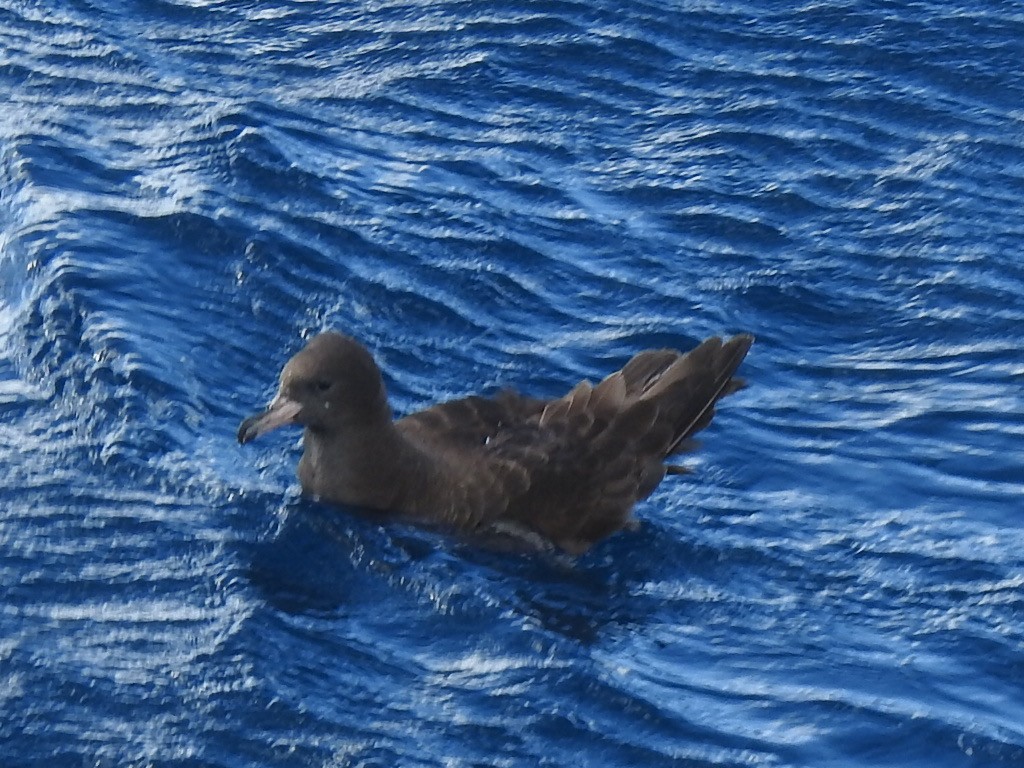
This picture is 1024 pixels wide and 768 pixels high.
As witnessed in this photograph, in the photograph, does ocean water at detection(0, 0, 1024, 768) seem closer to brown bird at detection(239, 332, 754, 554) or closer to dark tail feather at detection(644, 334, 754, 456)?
brown bird at detection(239, 332, 754, 554)

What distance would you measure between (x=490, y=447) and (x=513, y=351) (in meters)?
1.63

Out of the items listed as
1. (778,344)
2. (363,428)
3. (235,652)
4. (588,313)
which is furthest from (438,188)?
(235,652)

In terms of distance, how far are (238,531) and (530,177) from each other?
4380 mm

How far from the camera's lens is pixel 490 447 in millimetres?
9430

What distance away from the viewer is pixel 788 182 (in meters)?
12.9

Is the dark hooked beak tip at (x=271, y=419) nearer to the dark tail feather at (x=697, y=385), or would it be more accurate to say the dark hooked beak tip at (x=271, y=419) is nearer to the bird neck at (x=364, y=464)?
the bird neck at (x=364, y=464)

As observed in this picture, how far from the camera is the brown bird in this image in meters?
9.18

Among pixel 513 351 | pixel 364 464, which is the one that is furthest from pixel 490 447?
pixel 513 351

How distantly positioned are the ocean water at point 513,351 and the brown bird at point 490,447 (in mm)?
175

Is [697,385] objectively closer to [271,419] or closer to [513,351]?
[513,351]

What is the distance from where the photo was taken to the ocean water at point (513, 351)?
26.9 feet

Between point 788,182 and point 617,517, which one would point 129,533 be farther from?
point 788,182

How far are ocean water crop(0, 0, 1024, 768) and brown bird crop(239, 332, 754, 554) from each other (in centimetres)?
18

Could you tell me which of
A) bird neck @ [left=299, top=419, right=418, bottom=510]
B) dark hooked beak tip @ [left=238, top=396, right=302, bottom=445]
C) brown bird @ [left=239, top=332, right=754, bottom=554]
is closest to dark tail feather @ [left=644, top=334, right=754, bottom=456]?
brown bird @ [left=239, top=332, right=754, bottom=554]
